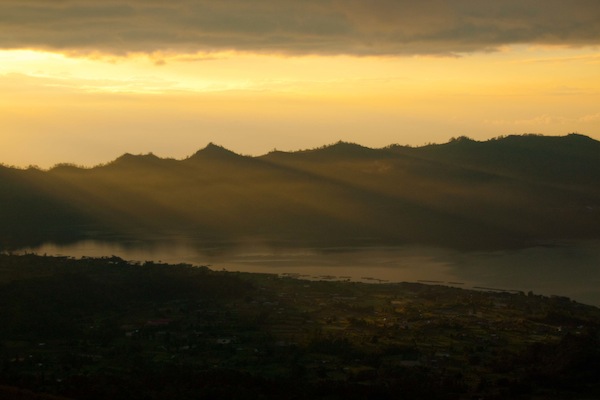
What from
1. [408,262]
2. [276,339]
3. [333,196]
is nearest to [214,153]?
[333,196]

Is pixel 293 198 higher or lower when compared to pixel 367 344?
higher

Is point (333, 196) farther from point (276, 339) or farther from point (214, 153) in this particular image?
point (276, 339)

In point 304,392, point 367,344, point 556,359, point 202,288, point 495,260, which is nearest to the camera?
point 304,392

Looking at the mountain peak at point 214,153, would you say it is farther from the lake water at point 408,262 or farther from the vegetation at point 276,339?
the vegetation at point 276,339

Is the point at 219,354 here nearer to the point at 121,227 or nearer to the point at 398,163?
the point at 121,227

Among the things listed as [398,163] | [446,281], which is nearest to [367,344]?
[446,281]

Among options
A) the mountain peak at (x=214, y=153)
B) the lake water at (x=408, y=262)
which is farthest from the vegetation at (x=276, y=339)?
the mountain peak at (x=214, y=153)
